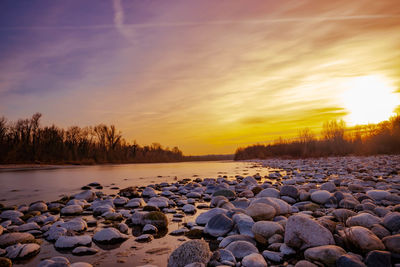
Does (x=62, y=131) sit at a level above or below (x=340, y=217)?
above

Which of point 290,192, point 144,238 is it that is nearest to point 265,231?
point 144,238

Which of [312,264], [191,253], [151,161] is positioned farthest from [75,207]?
[151,161]

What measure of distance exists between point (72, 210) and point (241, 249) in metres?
4.15

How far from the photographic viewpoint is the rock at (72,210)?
207 inches

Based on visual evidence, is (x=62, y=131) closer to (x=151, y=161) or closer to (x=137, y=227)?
(x=151, y=161)

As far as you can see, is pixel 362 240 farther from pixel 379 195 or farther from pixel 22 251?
pixel 22 251

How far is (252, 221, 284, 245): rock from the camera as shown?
3277mm

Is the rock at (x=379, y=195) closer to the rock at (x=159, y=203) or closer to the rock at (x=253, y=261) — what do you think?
the rock at (x=253, y=261)

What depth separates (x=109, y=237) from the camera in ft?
11.5

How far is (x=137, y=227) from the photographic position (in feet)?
13.9

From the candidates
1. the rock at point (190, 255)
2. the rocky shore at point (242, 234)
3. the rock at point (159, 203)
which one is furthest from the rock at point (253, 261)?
the rock at point (159, 203)

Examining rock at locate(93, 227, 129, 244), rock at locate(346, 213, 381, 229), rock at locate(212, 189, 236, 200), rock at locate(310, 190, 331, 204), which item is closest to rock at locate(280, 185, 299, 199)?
rock at locate(310, 190, 331, 204)

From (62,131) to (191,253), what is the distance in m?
49.8

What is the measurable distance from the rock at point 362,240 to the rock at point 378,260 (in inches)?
11.5
